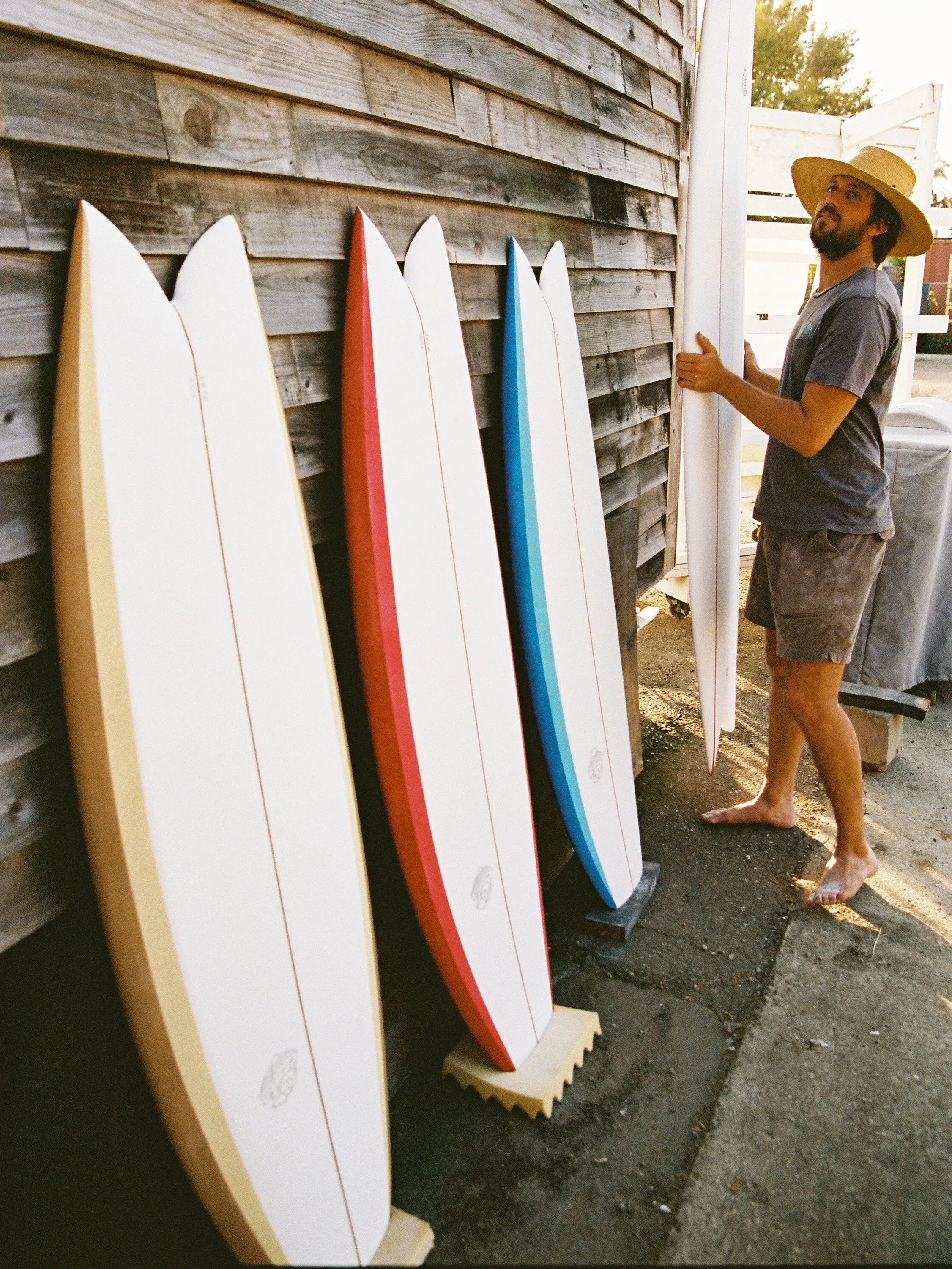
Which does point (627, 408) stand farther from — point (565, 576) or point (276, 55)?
point (276, 55)

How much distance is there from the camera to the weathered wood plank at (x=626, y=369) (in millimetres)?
2814

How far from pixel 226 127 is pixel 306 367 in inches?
15.2

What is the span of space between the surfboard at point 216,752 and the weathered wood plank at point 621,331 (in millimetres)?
1562

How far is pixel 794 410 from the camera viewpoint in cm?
219

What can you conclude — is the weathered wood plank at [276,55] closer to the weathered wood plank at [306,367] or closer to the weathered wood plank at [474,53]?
the weathered wood plank at [474,53]

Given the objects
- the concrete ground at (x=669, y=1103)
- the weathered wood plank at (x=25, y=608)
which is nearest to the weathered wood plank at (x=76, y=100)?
the weathered wood plank at (x=25, y=608)

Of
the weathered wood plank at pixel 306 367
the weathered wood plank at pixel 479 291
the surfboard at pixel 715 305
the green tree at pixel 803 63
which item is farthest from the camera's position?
the green tree at pixel 803 63

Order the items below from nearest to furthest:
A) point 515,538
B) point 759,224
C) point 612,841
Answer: point 515,538, point 612,841, point 759,224

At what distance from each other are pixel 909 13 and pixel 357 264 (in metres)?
18.7

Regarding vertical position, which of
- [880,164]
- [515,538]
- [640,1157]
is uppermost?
[880,164]

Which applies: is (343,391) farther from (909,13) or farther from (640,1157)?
(909,13)

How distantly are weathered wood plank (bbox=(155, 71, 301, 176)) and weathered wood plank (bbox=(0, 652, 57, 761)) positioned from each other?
0.77 meters

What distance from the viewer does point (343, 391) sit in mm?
1609

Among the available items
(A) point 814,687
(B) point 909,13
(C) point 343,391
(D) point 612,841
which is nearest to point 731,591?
(A) point 814,687
